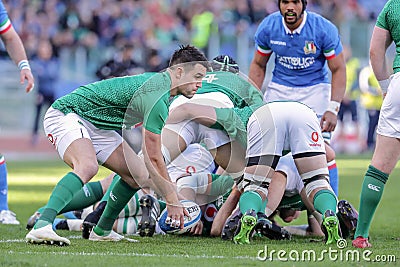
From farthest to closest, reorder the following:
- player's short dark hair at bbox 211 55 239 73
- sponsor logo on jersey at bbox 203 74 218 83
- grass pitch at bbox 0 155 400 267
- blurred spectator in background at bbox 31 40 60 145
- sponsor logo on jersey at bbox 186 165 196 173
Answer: blurred spectator in background at bbox 31 40 60 145
player's short dark hair at bbox 211 55 239 73
sponsor logo on jersey at bbox 186 165 196 173
sponsor logo on jersey at bbox 203 74 218 83
grass pitch at bbox 0 155 400 267

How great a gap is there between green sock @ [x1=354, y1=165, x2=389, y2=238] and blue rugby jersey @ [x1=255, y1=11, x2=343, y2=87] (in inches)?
100

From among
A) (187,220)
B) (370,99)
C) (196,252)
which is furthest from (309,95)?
(370,99)

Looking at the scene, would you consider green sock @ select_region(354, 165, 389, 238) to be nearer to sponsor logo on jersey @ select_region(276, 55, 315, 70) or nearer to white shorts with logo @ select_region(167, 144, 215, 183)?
white shorts with logo @ select_region(167, 144, 215, 183)

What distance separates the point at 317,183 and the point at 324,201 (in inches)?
9.3

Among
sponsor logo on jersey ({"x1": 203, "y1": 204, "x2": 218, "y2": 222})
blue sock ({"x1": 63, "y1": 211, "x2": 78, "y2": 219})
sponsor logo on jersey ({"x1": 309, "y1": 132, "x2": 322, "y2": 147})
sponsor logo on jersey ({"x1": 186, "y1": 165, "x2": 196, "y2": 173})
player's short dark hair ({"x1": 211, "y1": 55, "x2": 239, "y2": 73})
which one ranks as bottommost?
blue sock ({"x1": 63, "y1": 211, "x2": 78, "y2": 219})

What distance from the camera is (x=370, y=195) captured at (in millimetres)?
5789

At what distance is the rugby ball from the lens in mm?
6676

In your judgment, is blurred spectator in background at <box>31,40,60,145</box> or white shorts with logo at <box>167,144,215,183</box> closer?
white shorts with logo at <box>167,144,215,183</box>

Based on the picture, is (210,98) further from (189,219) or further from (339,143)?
(339,143)

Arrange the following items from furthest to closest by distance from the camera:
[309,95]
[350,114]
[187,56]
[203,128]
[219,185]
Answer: [350,114], [309,95], [219,185], [203,128], [187,56]

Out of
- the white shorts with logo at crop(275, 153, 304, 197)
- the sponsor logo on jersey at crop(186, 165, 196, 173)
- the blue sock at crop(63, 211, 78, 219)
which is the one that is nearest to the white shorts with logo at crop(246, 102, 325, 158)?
the white shorts with logo at crop(275, 153, 304, 197)

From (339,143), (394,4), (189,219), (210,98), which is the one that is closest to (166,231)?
(189,219)

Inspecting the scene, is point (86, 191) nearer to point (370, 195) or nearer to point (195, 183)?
point (195, 183)

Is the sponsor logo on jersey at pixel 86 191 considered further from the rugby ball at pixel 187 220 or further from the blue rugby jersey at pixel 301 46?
the blue rugby jersey at pixel 301 46
